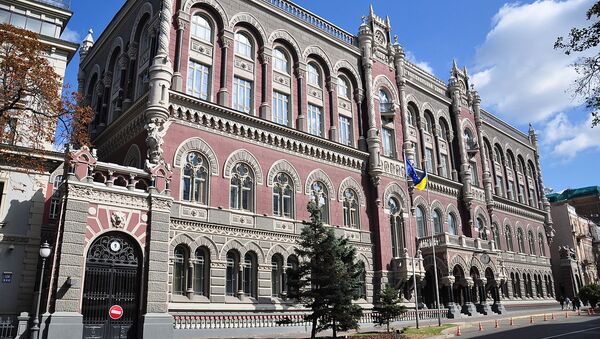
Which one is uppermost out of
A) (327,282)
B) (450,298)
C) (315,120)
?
(315,120)

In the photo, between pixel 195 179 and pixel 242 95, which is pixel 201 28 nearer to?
pixel 242 95

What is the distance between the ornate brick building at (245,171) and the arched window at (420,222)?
269 millimetres

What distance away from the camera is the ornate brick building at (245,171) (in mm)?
20781

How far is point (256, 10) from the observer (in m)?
35.2

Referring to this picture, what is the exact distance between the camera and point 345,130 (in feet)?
132

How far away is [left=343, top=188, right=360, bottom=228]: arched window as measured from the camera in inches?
1483

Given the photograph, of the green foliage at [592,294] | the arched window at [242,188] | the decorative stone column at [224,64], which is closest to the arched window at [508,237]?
the green foliage at [592,294]

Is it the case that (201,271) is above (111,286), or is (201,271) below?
above

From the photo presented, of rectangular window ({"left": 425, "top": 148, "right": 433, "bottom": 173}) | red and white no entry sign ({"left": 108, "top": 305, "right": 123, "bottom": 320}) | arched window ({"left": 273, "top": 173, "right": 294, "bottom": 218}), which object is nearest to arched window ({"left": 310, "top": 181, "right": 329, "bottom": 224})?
arched window ({"left": 273, "top": 173, "right": 294, "bottom": 218})

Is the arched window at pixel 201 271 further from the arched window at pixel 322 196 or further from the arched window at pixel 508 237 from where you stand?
the arched window at pixel 508 237

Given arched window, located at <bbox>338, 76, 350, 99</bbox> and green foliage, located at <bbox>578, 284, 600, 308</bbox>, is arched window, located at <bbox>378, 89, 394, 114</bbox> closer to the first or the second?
arched window, located at <bbox>338, 76, 350, 99</bbox>

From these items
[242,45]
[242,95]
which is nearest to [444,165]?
[242,95]

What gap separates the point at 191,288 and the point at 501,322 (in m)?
24.4

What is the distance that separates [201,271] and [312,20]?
22818 mm
